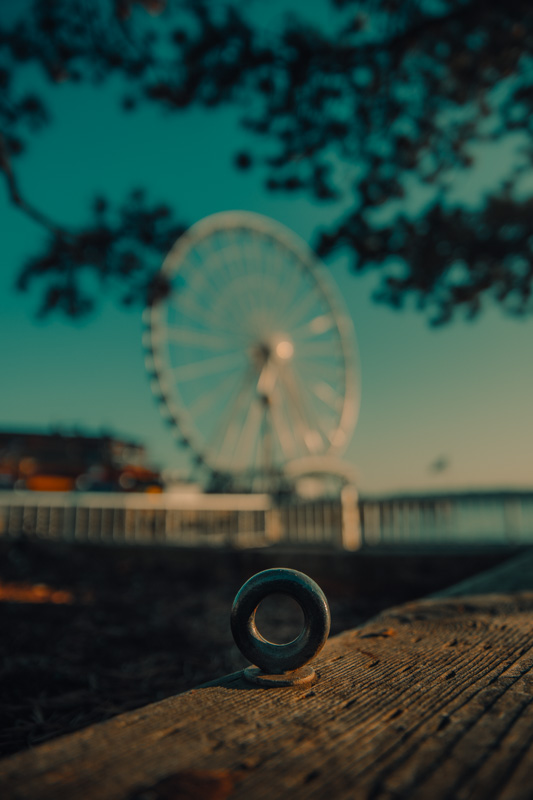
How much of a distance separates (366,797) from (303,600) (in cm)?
44

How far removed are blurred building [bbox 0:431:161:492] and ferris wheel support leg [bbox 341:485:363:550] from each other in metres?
7.62

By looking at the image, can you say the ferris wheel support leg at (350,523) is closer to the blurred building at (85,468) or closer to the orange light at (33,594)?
the orange light at (33,594)

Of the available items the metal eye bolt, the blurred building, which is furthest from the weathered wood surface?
the blurred building

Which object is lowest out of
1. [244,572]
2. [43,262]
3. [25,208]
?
[244,572]

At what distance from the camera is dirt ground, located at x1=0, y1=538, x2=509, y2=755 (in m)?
1.64

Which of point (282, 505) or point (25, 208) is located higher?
point (25, 208)

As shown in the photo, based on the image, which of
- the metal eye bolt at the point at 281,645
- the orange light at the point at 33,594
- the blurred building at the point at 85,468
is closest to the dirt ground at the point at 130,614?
the orange light at the point at 33,594

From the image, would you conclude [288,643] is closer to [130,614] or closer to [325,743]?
[325,743]

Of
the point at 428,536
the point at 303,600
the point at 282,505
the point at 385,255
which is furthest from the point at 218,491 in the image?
the point at 303,600

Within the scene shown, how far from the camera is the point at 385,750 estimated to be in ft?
1.99

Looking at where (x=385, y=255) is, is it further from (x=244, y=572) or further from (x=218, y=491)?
(x=218, y=491)

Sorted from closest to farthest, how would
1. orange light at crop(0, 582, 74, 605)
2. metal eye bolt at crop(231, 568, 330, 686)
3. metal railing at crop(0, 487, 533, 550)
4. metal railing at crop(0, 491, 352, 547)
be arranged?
metal eye bolt at crop(231, 568, 330, 686) → orange light at crop(0, 582, 74, 605) → metal railing at crop(0, 487, 533, 550) → metal railing at crop(0, 491, 352, 547)

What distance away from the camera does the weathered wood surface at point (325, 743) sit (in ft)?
1.72

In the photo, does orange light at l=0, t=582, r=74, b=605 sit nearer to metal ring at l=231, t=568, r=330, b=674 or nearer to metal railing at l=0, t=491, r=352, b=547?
metal ring at l=231, t=568, r=330, b=674
